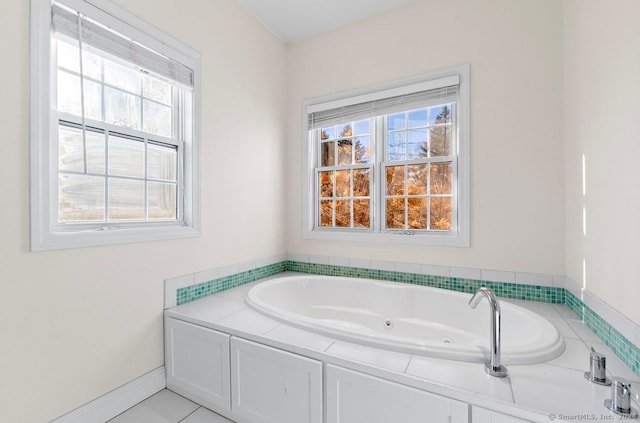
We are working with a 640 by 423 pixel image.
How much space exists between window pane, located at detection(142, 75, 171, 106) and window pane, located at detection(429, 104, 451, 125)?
2047 mm

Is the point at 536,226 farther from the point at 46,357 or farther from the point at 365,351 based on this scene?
the point at 46,357

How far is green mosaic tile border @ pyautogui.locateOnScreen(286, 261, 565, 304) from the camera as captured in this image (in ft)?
6.42

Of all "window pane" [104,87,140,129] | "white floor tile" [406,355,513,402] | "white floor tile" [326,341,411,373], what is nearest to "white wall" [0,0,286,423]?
"window pane" [104,87,140,129]

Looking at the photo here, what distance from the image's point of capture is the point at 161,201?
1.95 m

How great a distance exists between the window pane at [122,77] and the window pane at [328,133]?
1623mm

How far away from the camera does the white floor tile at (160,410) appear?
5.11 ft

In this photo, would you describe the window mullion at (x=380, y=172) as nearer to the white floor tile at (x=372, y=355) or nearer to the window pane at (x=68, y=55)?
the white floor tile at (x=372, y=355)

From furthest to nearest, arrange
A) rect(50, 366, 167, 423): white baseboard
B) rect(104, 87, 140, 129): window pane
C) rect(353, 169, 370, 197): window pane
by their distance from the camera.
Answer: rect(353, 169, 370, 197): window pane → rect(104, 87, 140, 129): window pane → rect(50, 366, 167, 423): white baseboard

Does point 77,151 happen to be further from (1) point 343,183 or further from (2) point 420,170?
(2) point 420,170

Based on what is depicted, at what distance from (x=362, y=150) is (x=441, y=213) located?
0.92 m

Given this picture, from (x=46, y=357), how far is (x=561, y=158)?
10.4 ft

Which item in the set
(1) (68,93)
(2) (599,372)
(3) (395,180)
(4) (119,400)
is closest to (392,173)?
(3) (395,180)

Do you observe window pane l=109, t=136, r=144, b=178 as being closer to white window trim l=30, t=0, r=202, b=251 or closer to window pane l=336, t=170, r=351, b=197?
white window trim l=30, t=0, r=202, b=251

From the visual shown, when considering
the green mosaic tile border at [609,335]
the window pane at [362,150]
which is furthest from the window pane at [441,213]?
the green mosaic tile border at [609,335]
